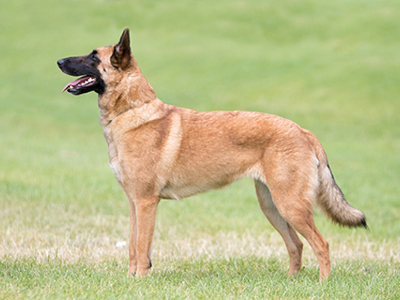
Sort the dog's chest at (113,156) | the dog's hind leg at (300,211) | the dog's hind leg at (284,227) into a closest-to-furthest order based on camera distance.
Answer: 1. the dog's hind leg at (300,211)
2. the dog's chest at (113,156)
3. the dog's hind leg at (284,227)

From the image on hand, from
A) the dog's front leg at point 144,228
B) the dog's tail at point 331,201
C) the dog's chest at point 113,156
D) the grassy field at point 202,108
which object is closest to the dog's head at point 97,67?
the dog's chest at point 113,156

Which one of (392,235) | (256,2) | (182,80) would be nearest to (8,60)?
(182,80)

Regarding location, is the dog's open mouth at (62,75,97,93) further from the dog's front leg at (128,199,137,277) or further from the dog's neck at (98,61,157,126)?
the dog's front leg at (128,199,137,277)

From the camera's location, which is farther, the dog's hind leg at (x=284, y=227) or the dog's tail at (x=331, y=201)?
the dog's hind leg at (x=284, y=227)

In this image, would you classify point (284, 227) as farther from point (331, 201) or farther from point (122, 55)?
point (122, 55)

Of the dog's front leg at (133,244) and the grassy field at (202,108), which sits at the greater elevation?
the dog's front leg at (133,244)

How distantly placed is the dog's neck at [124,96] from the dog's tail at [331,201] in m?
1.66

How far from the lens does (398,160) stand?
14.9m

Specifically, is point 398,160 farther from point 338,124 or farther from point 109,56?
point 109,56

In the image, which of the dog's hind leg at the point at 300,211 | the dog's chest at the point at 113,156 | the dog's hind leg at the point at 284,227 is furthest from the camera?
the dog's hind leg at the point at 284,227

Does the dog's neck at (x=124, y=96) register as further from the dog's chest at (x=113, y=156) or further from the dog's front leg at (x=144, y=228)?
the dog's front leg at (x=144, y=228)

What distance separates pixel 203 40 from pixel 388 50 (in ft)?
30.1

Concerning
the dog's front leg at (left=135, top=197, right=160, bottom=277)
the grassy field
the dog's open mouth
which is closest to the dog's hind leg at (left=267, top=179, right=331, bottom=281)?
the grassy field

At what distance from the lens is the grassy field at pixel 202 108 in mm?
5180
